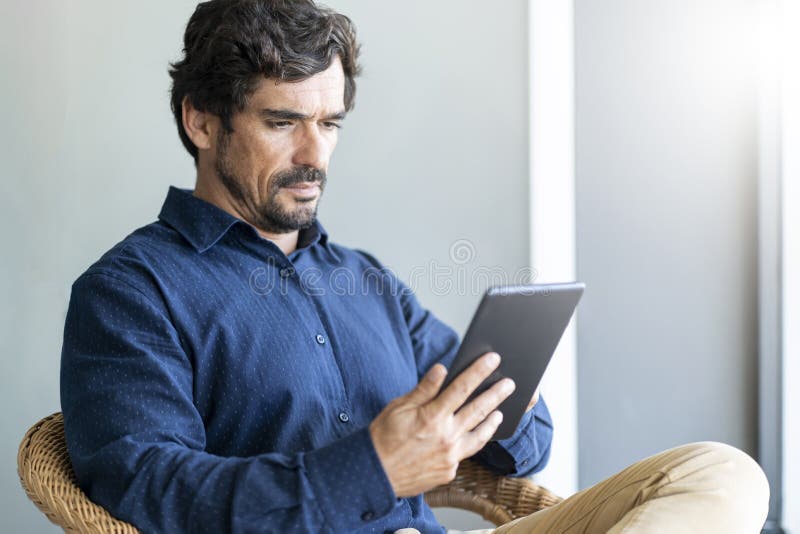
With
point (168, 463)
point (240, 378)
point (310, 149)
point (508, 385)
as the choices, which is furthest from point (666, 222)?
point (168, 463)

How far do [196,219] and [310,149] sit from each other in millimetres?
234

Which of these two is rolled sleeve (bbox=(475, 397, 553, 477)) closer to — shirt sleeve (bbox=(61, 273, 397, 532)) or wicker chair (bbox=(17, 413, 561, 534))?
wicker chair (bbox=(17, 413, 561, 534))

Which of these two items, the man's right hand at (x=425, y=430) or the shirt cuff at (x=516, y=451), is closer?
the man's right hand at (x=425, y=430)

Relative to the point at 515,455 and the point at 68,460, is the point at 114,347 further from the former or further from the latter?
the point at 515,455

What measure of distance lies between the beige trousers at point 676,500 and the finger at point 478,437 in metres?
0.20

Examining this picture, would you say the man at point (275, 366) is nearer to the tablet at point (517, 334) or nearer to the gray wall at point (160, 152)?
the tablet at point (517, 334)

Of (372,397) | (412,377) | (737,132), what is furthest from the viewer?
(737,132)

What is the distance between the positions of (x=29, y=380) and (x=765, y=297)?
1676mm

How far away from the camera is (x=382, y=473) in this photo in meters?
1.08

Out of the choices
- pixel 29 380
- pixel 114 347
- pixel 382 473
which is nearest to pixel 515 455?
pixel 382 473

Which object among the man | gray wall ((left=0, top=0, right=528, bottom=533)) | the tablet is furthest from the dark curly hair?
the tablet

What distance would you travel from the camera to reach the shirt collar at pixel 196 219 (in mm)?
1440

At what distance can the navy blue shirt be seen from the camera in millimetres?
1092

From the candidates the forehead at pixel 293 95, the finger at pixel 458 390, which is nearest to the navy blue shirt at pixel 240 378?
the finger at pixel 458 390
